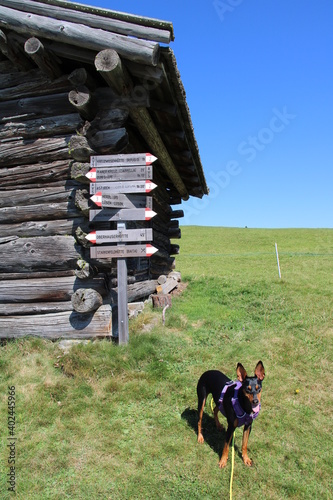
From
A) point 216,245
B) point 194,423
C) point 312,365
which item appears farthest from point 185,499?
point 216,245

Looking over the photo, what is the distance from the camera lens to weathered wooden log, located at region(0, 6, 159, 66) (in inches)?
176

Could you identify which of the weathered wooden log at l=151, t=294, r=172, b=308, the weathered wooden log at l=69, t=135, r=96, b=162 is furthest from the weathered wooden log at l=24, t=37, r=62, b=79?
the weathered wooden log at l=151, t=294, r=172, b=308

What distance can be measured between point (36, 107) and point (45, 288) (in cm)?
324

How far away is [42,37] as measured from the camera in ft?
17.3

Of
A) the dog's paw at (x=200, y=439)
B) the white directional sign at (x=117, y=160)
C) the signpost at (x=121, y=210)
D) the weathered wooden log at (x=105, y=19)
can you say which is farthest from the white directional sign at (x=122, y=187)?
the dog's paw at (x=200, y=439)

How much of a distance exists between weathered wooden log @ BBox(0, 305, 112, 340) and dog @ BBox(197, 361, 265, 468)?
7.51 feet

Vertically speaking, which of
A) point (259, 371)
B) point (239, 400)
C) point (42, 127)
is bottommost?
point (239, 400)

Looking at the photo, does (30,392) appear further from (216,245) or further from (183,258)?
(216,245)

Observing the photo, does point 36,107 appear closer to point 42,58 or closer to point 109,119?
point 42,58

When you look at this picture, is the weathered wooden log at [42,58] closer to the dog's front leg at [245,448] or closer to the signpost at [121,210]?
the signpost at [121,210]

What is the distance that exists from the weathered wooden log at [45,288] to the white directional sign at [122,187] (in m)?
1.42

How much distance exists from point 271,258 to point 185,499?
835 inches

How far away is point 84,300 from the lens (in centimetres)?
508

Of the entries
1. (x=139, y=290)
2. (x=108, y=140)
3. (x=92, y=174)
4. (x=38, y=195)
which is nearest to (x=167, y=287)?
(x=139, y=290)
